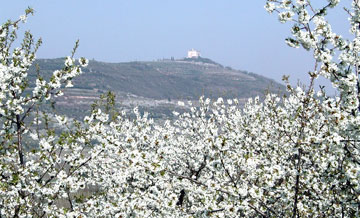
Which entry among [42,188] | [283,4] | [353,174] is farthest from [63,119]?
[353,174]

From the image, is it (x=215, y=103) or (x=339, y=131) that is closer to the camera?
(x=339, y=131)

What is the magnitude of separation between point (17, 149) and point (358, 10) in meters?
7.21

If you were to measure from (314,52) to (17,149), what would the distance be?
652cm

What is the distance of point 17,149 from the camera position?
9.66 metres

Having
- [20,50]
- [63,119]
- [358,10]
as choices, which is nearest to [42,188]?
[63,119]

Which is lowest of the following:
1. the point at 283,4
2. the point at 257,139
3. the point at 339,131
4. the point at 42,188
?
the point at 42,188

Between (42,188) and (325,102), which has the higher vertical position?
(325,102)

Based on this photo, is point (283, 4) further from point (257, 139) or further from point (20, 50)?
point (257, 139)

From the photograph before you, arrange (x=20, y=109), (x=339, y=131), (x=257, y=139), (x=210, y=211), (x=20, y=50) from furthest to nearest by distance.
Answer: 1. (x=257, y=139)
2. (x=20, y=50)
3. (x=20, y=109)
4. (x=210, y=211)
5. (x=339, y=131)

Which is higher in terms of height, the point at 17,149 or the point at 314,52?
the point at 314,52

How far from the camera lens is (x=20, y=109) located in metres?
8.38

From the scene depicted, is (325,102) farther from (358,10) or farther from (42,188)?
(42,188)

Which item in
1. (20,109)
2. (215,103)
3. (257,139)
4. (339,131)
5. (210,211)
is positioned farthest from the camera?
(215,103)

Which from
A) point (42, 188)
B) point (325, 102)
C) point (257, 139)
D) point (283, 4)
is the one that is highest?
point (283, 4)
